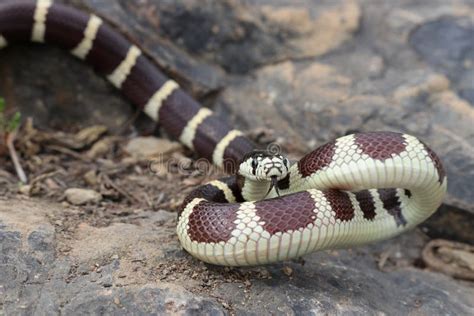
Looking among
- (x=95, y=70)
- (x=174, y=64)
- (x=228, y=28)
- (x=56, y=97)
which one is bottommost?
(x=56, y=97)

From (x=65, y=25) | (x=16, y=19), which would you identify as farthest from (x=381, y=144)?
(x=16, y=19)

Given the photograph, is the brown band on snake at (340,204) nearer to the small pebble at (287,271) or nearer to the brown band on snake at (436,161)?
the small pebble at (287,271)

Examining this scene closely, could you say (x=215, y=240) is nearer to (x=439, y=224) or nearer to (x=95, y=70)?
(x=439, y=224)

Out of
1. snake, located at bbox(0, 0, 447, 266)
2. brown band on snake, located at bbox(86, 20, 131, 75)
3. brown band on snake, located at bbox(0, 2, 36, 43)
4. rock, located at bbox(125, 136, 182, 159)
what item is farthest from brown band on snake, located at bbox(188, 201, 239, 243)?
brown band on snake, located at bbox(0, 2, 36, 43)

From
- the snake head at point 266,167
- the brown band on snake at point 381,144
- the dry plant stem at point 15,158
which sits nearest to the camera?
the brown band on snake at point 381,144

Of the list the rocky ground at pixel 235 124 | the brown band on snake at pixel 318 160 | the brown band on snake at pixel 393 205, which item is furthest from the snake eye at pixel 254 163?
the brown band on snake at pixel 393 205

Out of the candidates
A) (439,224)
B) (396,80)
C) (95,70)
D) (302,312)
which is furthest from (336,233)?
(95,70)
